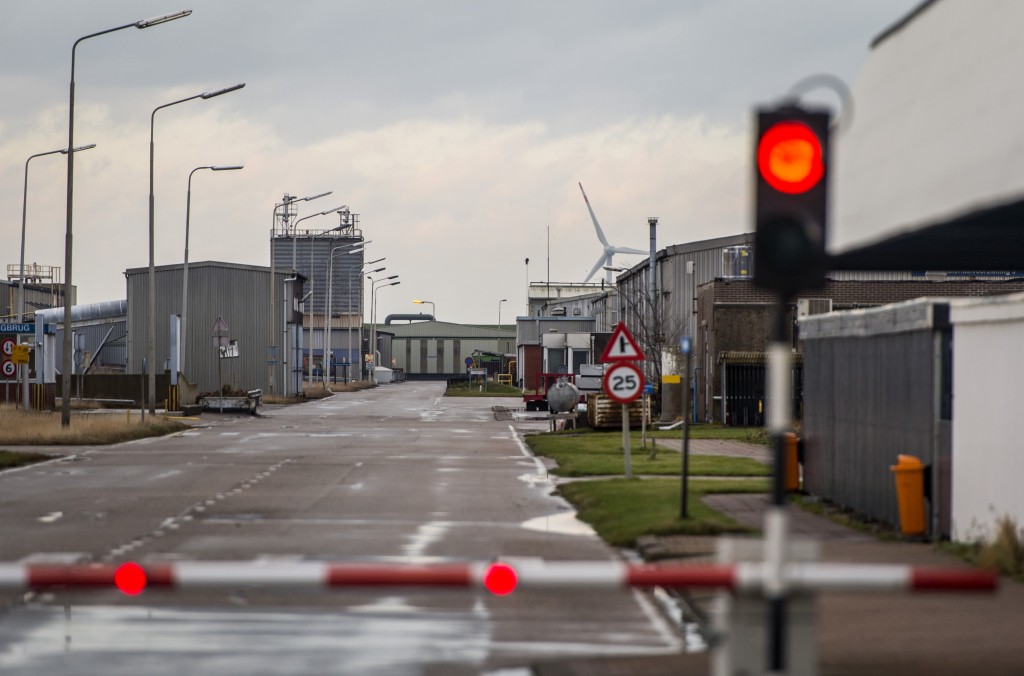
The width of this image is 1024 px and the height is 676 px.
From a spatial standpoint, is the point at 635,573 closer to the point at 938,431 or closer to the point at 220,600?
the point at 220,600

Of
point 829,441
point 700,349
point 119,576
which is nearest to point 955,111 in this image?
point 119,576

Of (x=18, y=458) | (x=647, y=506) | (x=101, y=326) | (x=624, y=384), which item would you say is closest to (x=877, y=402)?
(x=647, y=506)

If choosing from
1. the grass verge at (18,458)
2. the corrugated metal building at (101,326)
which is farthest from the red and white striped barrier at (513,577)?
the corrugated metal building at (101,326)

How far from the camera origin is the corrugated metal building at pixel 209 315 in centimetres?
8062

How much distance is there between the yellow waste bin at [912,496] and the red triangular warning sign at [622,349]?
7372mm

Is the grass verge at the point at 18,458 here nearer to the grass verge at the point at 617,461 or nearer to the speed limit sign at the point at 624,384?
the grass verge at the point at 617,461

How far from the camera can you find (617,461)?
2841 cm

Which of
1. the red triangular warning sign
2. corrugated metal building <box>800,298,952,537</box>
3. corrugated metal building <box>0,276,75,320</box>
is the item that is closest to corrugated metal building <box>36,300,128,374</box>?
corrugated metal building <box>0,276,75,320</box>

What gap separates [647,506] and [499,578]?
11.9 m

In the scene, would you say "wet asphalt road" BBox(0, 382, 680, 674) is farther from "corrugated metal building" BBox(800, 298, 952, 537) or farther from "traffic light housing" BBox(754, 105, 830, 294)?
"corrugated metal building" BBox(800, 298, 952, 537)

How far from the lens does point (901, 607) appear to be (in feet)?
35.8

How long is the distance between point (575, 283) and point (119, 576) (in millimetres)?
177949

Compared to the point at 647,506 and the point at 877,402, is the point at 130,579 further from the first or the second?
the point at 877,402

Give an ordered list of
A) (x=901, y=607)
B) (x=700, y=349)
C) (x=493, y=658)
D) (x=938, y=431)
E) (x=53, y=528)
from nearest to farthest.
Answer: (x=493, y=658)
(x=901, y=607)
(x=938, y=431)
(x=53, y=528)
(x=700, y=349)
